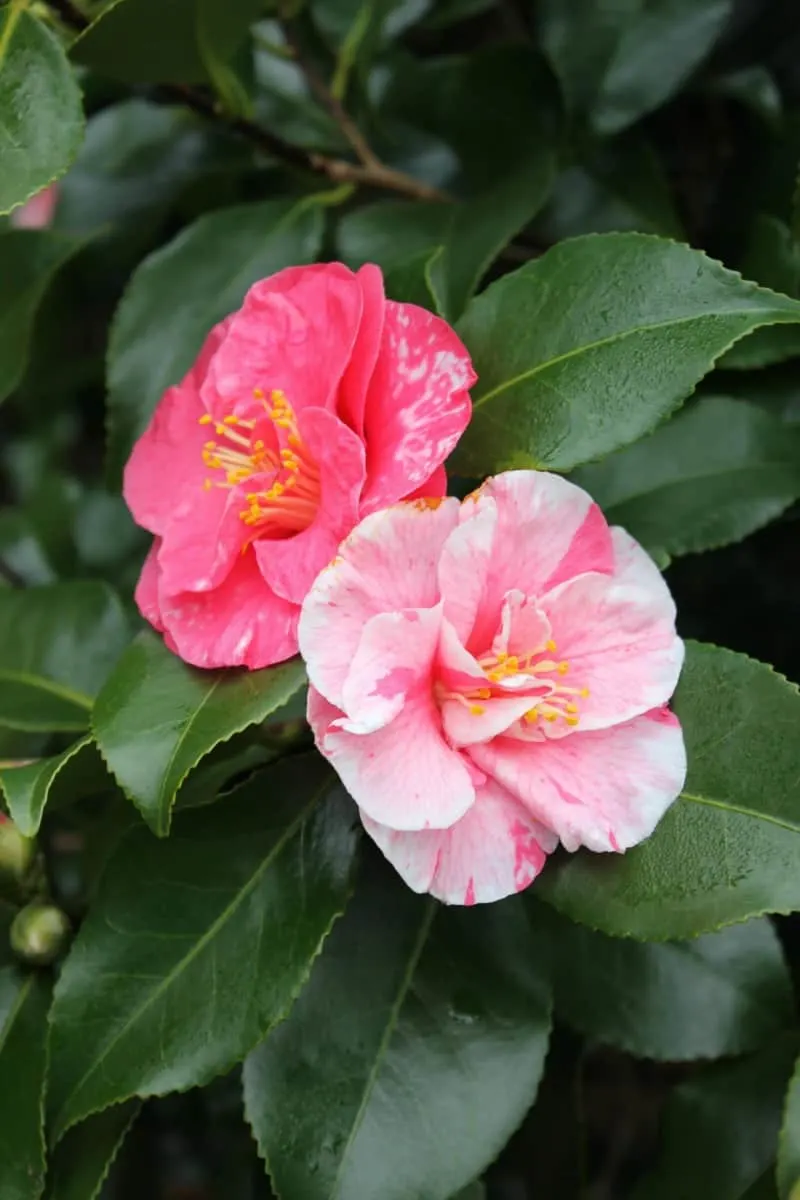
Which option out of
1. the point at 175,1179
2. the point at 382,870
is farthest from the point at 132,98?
the point at 175,1179

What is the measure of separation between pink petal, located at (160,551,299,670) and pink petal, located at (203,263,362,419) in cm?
10

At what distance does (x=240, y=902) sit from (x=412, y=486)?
0.90ft

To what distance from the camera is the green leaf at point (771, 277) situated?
2.70 ft

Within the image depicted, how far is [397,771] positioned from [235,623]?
135 mm

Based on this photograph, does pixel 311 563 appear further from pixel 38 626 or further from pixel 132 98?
pixel 132 98

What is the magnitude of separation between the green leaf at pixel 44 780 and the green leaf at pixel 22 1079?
14 centimetres

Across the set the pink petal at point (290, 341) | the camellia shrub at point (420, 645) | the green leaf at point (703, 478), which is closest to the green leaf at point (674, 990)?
the camellia shrub at point (420, 645)

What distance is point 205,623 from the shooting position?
64 centimetres

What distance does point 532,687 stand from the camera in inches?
22.5

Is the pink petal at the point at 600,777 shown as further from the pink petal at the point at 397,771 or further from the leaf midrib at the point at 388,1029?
the leaf midrib at the point at 388,1029

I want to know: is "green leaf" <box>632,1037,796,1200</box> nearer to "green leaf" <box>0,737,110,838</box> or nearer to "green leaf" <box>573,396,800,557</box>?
"green leaf" <box>573,396,800,557</box>

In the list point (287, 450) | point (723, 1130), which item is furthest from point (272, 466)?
point (723, 1130)

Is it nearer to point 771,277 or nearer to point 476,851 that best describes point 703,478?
point 771,277

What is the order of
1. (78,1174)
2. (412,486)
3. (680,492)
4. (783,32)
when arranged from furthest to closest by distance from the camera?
1. (783,32)
2. (680,492)
3. (78,1174)
4. (412,486)
